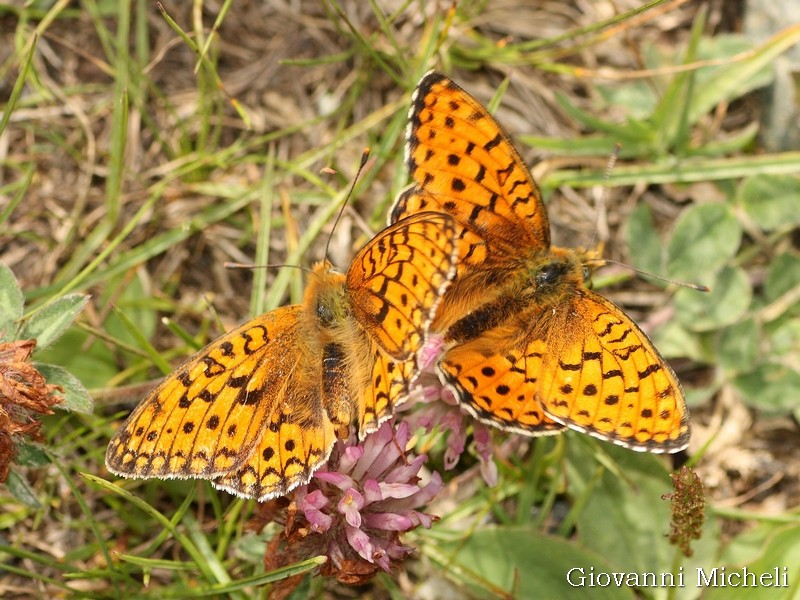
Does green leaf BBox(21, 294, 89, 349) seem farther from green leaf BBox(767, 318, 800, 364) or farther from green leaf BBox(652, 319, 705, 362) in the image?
green leaf BBox(767, 318, 800, 364)

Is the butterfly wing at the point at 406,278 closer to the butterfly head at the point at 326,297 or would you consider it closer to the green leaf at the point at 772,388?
the butterfly head at the point at 326,297

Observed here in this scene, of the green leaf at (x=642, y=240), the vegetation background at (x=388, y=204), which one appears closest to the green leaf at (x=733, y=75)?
the vegetation background at (x=388, y=204)

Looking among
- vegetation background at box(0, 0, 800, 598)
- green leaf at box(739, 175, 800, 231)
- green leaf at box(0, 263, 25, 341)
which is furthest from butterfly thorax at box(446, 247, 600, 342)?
green leaf at box(0, 263, 25, 341)

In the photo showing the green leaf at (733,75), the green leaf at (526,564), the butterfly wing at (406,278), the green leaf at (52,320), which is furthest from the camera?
the green leaf at (733,75)

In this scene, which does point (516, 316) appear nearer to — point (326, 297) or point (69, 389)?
point (326, 297)

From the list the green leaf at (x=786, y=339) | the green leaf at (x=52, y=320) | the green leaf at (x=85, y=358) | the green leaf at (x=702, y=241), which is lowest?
the green leaf at (x=786, y=339)

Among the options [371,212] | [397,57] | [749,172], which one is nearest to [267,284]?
[371,212]

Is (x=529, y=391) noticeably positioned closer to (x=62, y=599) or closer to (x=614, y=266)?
(x=614, y=266)
